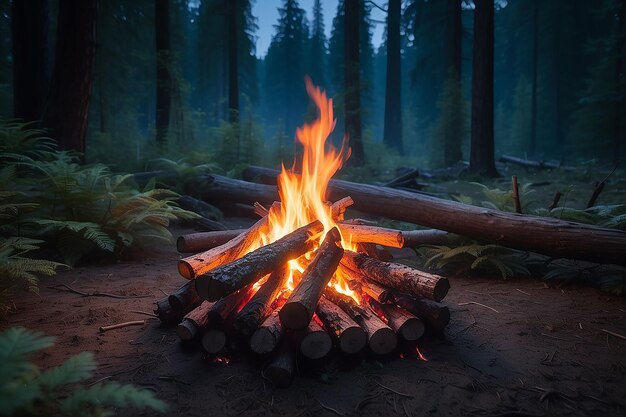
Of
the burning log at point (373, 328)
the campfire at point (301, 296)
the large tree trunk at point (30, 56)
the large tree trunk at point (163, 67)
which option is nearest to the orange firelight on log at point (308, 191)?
the campfire at point (301, 296)

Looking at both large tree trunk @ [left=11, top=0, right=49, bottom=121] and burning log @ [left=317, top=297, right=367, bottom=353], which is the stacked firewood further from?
large tree trunk @ [left=11, top=0, right=49, bottom=121]

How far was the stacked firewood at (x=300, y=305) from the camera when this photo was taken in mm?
2549

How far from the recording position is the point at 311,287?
9.29 ft

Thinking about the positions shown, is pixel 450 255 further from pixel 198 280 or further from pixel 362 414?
pixel 198 280

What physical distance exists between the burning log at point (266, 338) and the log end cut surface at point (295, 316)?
0.33ft

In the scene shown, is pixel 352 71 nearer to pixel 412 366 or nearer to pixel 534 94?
pixel 412 366

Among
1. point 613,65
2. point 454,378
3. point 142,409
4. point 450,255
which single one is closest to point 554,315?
point 450,255

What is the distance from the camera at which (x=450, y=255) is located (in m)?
4.85

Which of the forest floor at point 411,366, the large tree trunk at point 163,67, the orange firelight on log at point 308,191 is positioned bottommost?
the forest floor at point 411,366

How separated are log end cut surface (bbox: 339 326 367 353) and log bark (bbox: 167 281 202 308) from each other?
1.34 metres

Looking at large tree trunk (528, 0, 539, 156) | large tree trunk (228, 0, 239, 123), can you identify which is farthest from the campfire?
large tree trunk (528, 0, 539, 156)

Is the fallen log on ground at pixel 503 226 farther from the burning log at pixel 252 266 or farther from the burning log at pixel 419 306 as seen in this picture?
the burning log at pixel 252 266

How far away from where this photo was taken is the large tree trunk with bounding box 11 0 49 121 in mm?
8938

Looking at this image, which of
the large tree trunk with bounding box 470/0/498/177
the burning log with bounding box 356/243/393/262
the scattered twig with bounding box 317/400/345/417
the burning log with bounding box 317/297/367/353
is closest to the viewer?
the scattered twig with bounding box 317/400/345/417
